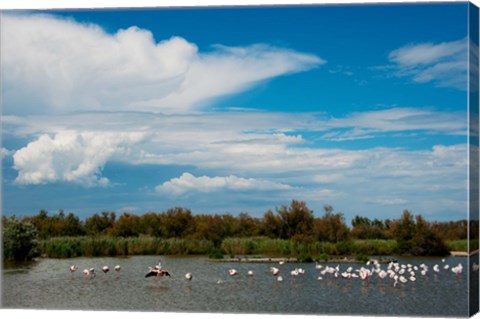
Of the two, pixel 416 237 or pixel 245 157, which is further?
pixel 245 157

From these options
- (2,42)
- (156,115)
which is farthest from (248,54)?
(2,42)

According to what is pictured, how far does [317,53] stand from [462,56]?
2.05 metres

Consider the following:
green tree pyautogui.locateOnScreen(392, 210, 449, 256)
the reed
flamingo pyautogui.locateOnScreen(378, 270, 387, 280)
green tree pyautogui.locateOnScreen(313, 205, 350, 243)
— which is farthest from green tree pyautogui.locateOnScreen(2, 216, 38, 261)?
green tree pyautogui.locateOnScreen(392, 210, 449, 256)

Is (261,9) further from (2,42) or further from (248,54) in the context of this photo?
(2,42)

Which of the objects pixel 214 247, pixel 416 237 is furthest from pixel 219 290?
pixel 416 237

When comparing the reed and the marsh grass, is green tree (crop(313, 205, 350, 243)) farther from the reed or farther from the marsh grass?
the reed

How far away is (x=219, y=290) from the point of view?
15141 millimetres

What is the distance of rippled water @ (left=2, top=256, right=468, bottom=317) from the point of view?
14.3 meters

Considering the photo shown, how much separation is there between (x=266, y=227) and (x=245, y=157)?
1139 millimetres

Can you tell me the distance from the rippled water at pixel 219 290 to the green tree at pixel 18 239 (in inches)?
9.1

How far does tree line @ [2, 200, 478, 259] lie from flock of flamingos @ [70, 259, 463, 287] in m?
0.23

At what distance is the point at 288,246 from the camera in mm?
15555

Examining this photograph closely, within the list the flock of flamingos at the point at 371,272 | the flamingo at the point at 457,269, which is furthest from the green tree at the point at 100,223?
the flamingo at the point at 457,269

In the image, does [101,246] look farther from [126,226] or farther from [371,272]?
[371,272]
